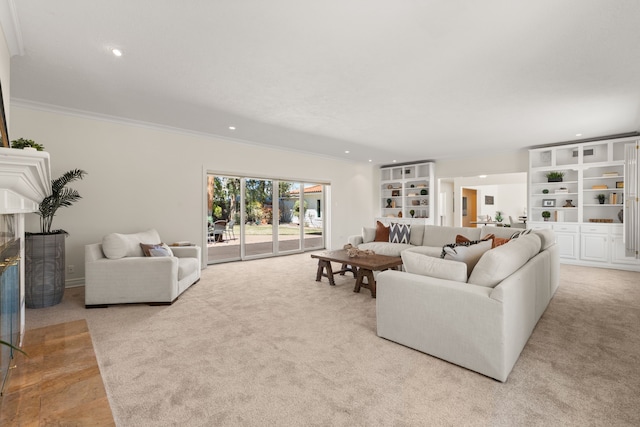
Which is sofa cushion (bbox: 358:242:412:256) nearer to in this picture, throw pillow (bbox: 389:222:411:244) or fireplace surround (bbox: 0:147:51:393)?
throw pillow (bbox: 389:222:411:244)

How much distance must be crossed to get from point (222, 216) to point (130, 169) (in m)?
2.03

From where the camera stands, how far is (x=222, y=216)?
6496 millimetres

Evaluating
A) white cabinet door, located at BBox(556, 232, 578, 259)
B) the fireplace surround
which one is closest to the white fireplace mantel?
the fireplace surround

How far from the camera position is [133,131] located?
4926 mm

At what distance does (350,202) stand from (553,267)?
550cm

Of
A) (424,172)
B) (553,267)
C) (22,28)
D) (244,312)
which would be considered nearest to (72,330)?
(244,312)

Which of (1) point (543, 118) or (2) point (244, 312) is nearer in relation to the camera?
(2) point (244, 312)

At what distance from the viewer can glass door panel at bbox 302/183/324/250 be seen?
7.90 meters

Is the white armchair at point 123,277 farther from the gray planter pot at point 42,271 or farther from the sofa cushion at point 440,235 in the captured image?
the sofa cushion at point 440,235

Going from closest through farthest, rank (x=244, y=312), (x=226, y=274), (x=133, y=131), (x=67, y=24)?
(x=67, y=24)
(x=244, y=312)
(x=133, y=131)
(x=226, y=274)

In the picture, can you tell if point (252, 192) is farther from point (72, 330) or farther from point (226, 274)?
point (72, 330)

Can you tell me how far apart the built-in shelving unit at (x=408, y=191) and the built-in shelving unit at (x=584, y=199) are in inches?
100

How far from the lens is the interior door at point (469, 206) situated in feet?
39.0

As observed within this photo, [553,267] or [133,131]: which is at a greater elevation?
[133,131]
